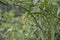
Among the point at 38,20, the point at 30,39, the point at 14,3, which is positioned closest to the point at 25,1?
the point at 14,3

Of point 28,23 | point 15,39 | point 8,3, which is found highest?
point 8,3

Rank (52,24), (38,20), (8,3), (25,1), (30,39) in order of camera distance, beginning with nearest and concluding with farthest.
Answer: (8,3)
(25,1)
(52,24)
(38,20)
(30,39)

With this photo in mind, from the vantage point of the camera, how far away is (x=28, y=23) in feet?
10.1

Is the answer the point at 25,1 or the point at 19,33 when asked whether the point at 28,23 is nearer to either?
the point at 19,33

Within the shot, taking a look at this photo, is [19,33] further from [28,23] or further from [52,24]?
[52,24]

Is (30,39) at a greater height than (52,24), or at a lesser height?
lesser

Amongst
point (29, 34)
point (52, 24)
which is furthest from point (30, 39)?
point (52, 24)

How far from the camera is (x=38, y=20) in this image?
2.65m

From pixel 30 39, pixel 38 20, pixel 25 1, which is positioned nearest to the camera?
pixel 25 1

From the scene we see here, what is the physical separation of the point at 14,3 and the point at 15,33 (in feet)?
3.56

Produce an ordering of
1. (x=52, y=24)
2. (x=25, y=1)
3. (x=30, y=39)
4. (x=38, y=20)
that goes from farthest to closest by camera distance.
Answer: (x=30, y=39)
(x=38, y=20)
(x=52, y=24)
(x=25, y=1)

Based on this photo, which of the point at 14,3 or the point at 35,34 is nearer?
the point at 14,3

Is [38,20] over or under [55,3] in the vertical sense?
under

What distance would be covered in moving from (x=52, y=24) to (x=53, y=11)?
17 centimetres
